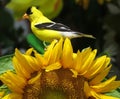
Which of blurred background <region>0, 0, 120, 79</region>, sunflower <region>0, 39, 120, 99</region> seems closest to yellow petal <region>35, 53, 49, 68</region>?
sunflower <region>0, 39, 120, 99</region>

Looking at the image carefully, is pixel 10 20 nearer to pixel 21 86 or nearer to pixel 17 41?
pixel 17 41

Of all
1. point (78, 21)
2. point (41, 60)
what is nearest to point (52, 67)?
point (41, 60)

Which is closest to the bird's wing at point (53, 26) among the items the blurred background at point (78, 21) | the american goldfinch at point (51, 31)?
the american goldfinch at point (51, 31)

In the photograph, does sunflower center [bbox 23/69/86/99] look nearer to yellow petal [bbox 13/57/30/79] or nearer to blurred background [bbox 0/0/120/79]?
yellow petal [bbox 13/57/30/79]

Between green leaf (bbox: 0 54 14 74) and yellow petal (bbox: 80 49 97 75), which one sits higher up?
yellow petal (bbox: 80 49 97 75)

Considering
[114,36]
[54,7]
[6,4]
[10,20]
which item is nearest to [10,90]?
[54,7]

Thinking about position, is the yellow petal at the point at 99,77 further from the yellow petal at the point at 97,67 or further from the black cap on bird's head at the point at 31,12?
the black cap on bird's head at the point at 31,12

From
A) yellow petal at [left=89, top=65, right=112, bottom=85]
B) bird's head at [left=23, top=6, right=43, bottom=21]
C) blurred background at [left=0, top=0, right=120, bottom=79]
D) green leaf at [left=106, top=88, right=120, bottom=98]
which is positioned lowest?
blurred background at [left=0, top=0, right=120, bottom=79]
